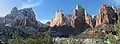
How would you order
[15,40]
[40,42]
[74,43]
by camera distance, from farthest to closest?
[74,43]
[15,40]
[40,42]

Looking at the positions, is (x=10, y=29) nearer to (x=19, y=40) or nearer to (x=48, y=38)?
(x=19, y=40)

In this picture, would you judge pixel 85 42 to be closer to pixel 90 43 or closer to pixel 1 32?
pixel 90 43

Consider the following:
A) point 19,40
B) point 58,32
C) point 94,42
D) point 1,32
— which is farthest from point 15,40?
point 58,32

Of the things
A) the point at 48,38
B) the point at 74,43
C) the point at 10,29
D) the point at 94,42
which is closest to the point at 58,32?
the point at 10,29

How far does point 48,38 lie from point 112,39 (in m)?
20.6

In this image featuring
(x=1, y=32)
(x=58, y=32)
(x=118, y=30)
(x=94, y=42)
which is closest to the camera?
(x=118, y=30)

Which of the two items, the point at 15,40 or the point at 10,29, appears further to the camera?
the point at 10,29

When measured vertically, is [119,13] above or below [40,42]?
above

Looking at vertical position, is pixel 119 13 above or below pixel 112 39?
above

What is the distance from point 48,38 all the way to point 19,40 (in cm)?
2244

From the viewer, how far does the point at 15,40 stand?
289 ft

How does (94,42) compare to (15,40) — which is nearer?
(15,40)

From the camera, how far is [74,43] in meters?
106

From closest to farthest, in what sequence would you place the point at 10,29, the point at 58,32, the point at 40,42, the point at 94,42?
the point at 40,42 → the point at 94,42 → the point at 10,29 → the point at 58,32
